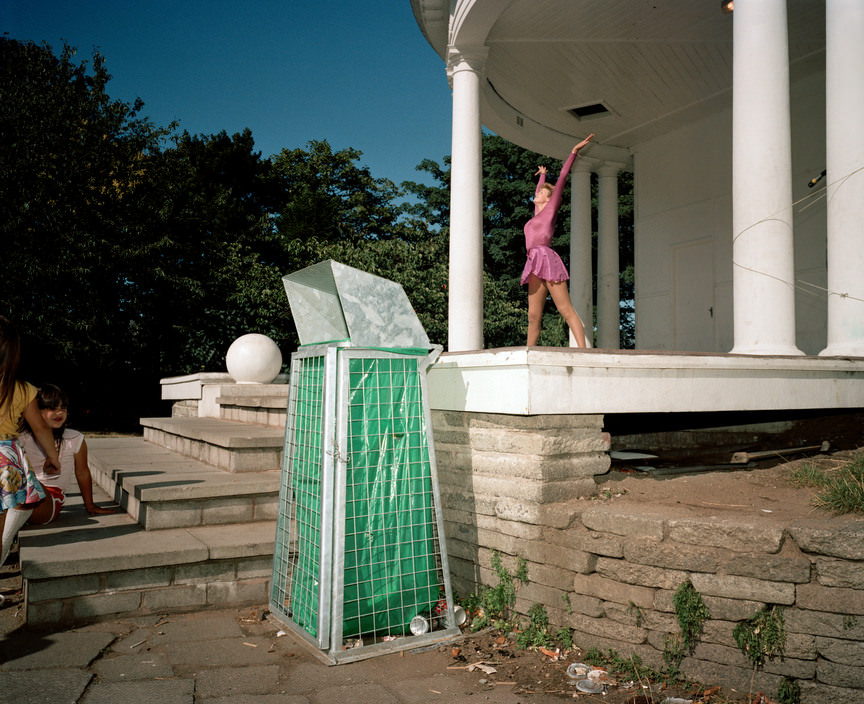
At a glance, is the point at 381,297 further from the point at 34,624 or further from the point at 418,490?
the point at 34,624

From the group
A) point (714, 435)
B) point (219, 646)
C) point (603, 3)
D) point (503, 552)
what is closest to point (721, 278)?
point (603, 3)

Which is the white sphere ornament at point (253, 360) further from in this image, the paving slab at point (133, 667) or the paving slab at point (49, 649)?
the paving slab at point (133, 667)

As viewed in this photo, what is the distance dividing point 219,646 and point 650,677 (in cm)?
224

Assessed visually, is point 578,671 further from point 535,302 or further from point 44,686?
point 535,302

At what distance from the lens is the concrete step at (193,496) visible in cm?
450

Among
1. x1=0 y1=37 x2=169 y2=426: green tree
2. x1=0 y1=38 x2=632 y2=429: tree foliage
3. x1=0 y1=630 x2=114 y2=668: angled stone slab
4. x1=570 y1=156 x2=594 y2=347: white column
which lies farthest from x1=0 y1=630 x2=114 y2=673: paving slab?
x1=0 y1=37 x2=169 y2=426: green tree

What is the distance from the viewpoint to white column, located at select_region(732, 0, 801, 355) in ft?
16.5

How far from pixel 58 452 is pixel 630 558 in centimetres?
430

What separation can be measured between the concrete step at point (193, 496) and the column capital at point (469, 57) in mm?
5315

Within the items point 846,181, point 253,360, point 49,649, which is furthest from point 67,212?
point 846,181

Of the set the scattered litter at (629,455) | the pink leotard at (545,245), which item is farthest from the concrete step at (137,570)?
the pink leotard at (545,245)

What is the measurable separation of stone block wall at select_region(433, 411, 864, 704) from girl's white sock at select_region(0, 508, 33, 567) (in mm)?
2508

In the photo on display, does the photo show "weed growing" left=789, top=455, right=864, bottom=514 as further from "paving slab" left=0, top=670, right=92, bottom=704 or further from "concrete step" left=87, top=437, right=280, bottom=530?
"paving slab" left=0, top=670, right=92, bottom=704

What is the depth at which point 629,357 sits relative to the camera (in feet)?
13.2
